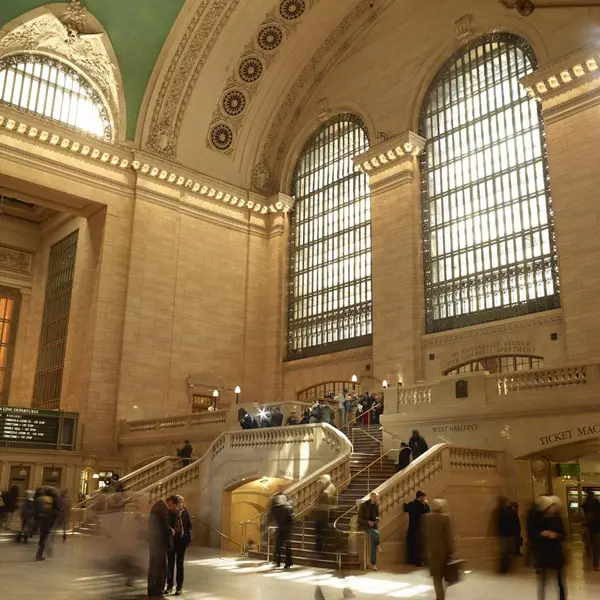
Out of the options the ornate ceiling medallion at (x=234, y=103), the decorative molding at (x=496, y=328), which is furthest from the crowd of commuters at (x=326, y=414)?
the ornate ceiling medallion at (x=234, y=103)

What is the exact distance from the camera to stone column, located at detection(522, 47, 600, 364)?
17203 mm

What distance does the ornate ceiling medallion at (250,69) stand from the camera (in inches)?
1058

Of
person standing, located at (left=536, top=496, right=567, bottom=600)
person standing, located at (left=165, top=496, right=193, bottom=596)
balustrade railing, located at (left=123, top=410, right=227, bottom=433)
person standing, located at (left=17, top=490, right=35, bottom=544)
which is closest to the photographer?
person standing, located at (left=536, top=496, right=567, bottom=600)

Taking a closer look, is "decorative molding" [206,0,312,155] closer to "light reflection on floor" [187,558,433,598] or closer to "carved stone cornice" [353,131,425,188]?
"carved stone cornice" [353,131,425,188]

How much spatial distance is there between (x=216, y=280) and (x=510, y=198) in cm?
1150

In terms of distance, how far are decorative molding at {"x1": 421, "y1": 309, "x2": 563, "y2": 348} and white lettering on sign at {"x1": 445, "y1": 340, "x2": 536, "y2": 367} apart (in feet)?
1.08

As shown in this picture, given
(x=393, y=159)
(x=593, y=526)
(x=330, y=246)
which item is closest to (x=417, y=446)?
(x=593, y=526)

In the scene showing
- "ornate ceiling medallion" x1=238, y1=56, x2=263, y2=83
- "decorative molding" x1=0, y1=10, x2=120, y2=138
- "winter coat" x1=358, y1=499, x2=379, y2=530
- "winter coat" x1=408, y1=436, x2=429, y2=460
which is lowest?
"winter coat" x1=358, y1=499, x2=379, y2=530

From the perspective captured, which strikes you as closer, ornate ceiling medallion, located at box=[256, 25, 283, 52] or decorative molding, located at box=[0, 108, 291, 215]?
decorative molding, located at box=[0, 108, 291, 215]

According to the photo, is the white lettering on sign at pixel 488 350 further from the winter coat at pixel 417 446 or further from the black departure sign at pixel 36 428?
the black departure sign at pixel 36 428

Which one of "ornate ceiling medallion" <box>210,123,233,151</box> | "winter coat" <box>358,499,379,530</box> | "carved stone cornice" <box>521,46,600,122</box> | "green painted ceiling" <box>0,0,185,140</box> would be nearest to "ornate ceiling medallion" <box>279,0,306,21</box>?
"green painted ceiling" <box>0,0,185,140</box>

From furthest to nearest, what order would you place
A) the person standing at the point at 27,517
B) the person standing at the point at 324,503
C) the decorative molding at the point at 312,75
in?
the decorative molding at the point at 312,75 → the person standing at the point at 27,517 → the person standing at the point at 324,503

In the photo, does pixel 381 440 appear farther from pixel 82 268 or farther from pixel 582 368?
pixel 82 268

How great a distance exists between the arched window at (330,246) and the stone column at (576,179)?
719cm
